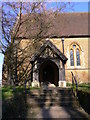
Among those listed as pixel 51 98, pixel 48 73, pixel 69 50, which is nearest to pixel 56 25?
pixel 69 50

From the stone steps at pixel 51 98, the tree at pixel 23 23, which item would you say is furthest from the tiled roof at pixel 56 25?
the stone steps at pixel 51 98

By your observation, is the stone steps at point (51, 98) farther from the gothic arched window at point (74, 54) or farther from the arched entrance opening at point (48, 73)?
the gothic arched window at point (74, 54)

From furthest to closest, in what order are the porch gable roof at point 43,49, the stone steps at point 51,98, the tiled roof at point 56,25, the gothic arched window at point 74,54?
the gothic arched window at point 74,54 < the porch gable roof at point 43,49 < the tiled roof at point 56,25 < the stone steps at point 51,98

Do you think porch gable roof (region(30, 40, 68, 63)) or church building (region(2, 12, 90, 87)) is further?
church building (region(2, 12, 90, 87))

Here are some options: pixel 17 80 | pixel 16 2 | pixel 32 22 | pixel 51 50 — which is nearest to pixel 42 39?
pixel 51 50

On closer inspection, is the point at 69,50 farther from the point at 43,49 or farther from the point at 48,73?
the point at 43,49

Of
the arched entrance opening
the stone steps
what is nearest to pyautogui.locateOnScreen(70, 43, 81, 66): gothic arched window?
the arched entrance opening

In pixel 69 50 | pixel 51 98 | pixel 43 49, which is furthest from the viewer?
pixel 69 50

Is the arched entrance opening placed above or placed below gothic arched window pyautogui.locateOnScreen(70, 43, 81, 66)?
below

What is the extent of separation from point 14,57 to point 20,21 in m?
3.37

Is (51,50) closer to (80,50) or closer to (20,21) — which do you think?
(20,21)

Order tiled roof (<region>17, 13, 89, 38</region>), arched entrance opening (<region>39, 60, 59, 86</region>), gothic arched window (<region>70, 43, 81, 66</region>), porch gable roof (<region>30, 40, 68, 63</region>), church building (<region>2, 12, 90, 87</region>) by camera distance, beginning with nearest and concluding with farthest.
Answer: tiled roof (<region>17, 13, 89, 38</region>), porch gable roof (<region>30, 40, 68, 63</region>), church building (<region>2, 12, 90, 87</region>), arched entrance opening (<region>39, 60, 59, 86</region>), gothic arched window (<region>70, 43, 81, 66</region>)

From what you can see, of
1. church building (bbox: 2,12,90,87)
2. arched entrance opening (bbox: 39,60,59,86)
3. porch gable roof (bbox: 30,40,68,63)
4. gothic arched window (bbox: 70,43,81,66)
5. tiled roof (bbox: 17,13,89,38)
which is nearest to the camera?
tiled roof (bbox: 17,13,89,38)

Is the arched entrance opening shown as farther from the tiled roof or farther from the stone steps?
the stone steps
